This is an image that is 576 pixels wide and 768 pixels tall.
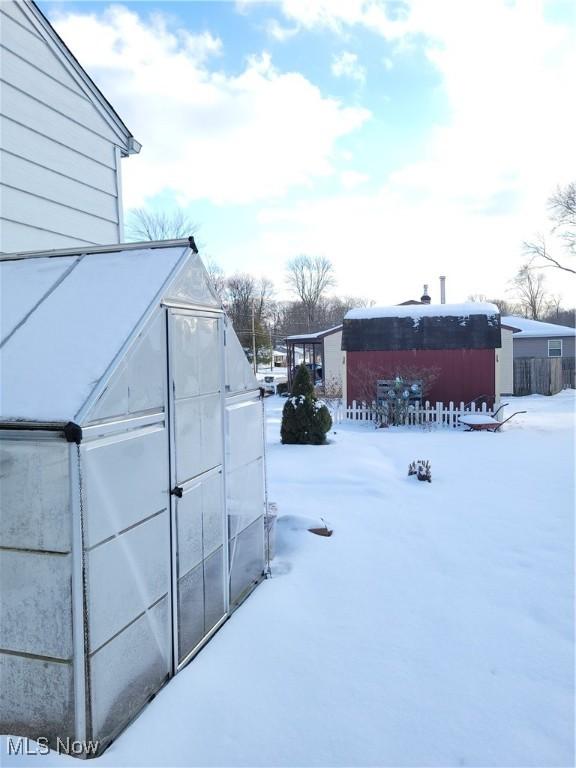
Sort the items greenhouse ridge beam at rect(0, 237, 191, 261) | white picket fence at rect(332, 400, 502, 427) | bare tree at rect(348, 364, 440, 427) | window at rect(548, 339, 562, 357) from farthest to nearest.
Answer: window at rect(548, 339, 562, 357) → bare tree at rect(348, 364, 440, 427) → white picket fence at rect(332, 400, 502, 427) → greenhouse ridge beam at rect(0, 237, 191, 261)

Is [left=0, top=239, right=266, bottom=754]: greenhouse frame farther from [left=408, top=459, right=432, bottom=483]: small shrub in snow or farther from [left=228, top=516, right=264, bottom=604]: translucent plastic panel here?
[left=408, top=459, right=432, bottom=483]: small shrub in snow

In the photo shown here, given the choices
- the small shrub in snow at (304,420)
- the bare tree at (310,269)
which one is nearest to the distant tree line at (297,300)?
the bare tree at (310,269)

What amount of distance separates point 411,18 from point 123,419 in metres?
6.71

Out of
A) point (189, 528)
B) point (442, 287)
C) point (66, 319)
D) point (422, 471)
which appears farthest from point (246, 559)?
point (442, 287)

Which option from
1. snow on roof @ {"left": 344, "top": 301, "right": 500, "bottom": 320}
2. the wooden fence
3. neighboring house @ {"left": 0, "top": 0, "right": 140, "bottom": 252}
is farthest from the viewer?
the wooden fence

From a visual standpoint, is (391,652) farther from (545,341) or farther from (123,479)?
(545,341)

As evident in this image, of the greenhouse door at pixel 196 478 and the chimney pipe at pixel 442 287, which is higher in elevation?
the chimney pipe at pixel 442 287

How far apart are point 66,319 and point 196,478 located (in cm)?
132

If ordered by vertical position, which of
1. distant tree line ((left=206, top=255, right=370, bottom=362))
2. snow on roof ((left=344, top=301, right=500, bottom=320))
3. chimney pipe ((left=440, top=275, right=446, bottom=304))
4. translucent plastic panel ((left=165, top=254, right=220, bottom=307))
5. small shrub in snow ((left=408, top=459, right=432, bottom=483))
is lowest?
small shrub in snow ((left=408, top=459, right=432, bottom=483))

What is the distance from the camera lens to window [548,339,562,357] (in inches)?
1084

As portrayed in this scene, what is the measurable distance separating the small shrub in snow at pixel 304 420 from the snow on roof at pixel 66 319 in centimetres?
798

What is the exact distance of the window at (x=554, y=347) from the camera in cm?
2753

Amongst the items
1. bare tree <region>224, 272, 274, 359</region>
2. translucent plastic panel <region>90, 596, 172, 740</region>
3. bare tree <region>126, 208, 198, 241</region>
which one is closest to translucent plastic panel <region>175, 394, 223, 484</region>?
translucent plastic panel <region>90, 596, 172, 740</region>

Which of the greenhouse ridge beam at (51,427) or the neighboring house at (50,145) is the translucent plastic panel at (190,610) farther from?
the neighboring house at (50,145)
